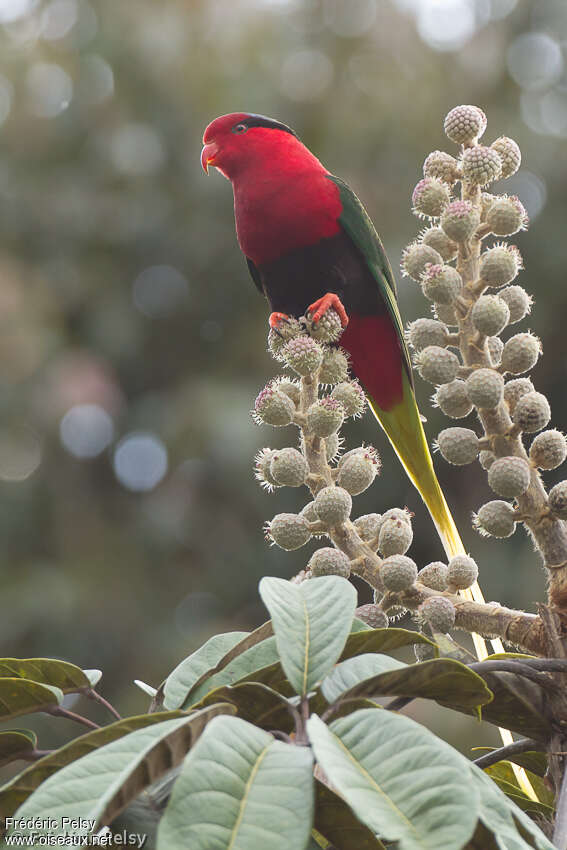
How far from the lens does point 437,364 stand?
958mm

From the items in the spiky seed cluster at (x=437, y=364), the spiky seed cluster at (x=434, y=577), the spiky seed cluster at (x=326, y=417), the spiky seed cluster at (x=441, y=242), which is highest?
the spiky seed cluster at (x=441, y=242)

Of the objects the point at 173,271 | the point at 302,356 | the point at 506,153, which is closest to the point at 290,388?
the point at 302,356

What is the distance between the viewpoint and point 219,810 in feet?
Answer: 1.61

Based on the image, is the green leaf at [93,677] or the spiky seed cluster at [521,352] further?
the spiky seed cluster at [521,352]

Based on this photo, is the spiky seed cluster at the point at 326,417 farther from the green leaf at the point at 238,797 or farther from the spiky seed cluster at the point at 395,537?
the green leaf at the point at 238,797

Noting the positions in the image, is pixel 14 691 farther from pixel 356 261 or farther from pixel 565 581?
pixel 356 261

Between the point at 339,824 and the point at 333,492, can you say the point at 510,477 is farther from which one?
the point at 339,824

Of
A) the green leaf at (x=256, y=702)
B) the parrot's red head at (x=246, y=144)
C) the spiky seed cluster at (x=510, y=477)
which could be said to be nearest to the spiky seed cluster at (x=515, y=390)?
the spiky seed cluster at (x=510, y=477)

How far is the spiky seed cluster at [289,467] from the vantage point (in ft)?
3.13

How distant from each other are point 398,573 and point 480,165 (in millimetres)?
475

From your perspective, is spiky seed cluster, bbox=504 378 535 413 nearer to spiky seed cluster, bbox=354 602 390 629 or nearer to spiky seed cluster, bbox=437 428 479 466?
spiky seed cluster, bbox=437 428 479 466

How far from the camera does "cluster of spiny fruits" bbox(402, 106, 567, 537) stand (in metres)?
0.91

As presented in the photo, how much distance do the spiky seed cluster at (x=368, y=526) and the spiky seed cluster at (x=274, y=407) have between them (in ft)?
0.44

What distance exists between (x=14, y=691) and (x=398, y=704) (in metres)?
0.29
